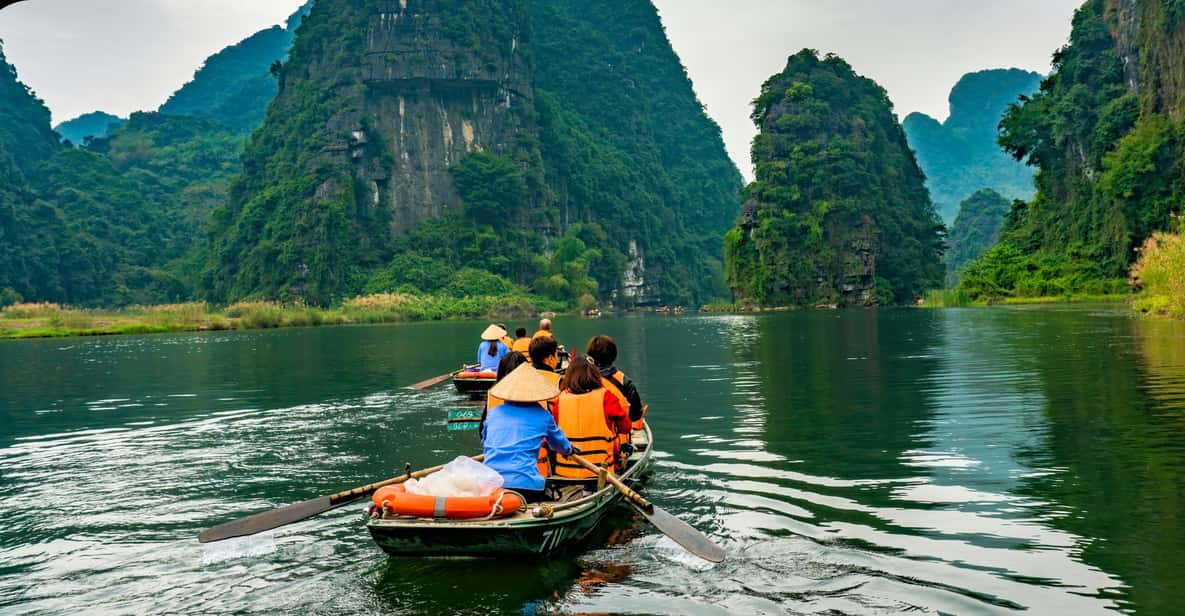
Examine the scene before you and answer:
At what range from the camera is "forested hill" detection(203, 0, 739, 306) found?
108562 mm

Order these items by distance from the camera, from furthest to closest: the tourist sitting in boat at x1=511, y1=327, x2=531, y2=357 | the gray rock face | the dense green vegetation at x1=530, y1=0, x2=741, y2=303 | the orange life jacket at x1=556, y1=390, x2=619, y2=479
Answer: the dense green vegetation at x1=530, y1=0, x2=741, y2=303 → the gray rock face → the tourist sitting in boat at x1=511, y1=327, x2=531, y2=357 → the orange life jacket at x1=556, y1=390, x2=619, y2=479

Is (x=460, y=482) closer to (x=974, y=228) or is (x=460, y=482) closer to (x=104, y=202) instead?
(x=104, y=202)

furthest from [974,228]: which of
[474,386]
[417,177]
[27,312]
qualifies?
[474,386]

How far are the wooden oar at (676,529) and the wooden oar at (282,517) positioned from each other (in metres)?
2.09

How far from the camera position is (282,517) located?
927 centimetres

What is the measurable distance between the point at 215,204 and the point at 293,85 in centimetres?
2464

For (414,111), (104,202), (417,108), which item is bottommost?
(104,202)

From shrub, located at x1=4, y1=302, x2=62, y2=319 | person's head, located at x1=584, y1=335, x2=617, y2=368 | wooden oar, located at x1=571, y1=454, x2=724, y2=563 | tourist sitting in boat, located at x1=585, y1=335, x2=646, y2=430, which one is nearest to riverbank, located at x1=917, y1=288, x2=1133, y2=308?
tourist sitting in boat, located at x1=585, y1=335, x2=646, y2=430

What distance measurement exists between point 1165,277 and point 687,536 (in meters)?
38.0

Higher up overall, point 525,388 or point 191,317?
point 191,317

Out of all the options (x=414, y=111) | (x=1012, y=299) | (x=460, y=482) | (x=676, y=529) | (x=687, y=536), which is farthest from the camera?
(x=414, y=111)

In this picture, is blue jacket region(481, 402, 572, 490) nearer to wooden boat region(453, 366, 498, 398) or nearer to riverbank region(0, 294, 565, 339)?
wooden boat region(453, 366, 498, 398)

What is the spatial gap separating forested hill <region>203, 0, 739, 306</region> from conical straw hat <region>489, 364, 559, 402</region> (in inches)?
3869

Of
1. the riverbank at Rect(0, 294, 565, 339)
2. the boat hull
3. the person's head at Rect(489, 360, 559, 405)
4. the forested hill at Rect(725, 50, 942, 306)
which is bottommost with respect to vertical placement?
the boat hull
